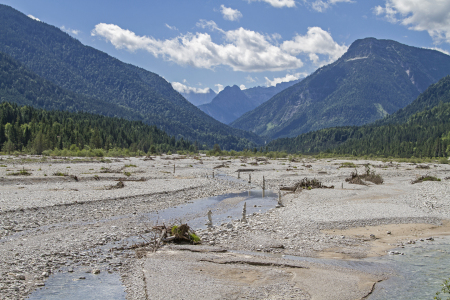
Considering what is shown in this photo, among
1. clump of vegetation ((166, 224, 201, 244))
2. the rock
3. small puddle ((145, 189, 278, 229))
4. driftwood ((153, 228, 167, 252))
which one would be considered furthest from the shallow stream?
small puddle ((145, 189, 278, 229))

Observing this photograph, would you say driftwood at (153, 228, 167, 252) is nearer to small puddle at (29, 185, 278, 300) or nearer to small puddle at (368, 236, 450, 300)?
small puddle at (29, 185, 278, 300)

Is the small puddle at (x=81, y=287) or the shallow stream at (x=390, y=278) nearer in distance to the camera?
the small puddle at (x=81, y=287)

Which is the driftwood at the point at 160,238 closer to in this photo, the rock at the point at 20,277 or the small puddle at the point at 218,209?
the small puddle at the point at 218,209

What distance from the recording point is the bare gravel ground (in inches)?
424

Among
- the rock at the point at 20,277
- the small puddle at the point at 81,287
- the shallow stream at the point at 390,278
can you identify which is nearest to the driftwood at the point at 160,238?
the shallow stream at the point at 390,278

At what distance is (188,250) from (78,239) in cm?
579

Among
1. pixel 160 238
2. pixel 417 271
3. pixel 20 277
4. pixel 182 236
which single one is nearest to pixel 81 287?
pixel 20 277

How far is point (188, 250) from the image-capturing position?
573 inches

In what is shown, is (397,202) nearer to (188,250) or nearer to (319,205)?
(319,205)

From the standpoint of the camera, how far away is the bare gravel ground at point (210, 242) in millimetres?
10781

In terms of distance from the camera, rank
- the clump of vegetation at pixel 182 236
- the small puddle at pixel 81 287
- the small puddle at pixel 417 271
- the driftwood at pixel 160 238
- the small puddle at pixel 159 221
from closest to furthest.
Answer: the small puddle at pixel 81 287
the small puddle at pixel 159 221
the small puddle at pixel 417 271
the driftwood at pixel 160 238
the clump of vegetation at pixel 182 236

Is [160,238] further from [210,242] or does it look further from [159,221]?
[159,221]

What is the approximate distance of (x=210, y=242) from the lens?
1569 cm

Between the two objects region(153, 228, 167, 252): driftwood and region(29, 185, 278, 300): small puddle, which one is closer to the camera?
region(29, 185, 278, 300): small puddle
